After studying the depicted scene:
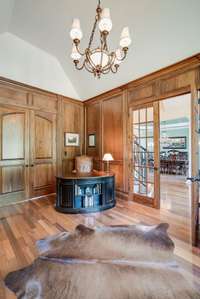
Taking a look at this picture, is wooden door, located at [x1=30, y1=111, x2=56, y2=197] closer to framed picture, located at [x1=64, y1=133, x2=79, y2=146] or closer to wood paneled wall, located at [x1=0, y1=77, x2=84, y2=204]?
wood paneled wall, located at [x1=0, y1=77, x2=84, y2=204]

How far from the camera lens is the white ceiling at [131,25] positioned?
8.38 feet

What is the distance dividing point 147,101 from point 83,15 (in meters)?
2.18

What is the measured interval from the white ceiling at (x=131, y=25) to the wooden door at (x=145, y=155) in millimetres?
990

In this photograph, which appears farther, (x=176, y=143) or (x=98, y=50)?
(x=176, y=143)

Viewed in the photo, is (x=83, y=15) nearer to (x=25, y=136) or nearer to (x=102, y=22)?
(x=102, y=22)

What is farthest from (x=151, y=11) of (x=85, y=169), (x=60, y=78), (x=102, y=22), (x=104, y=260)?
Answer: (x=104, y=260)

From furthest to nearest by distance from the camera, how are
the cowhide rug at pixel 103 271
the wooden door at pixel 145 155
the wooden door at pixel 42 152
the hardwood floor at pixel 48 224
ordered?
the wooden door at pixel 42 152
the wooden door at pixel 145 155
the hardwood floor at pixel 48 224
the cowhide rug at pixel 103 271

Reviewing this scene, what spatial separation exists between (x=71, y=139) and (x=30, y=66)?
2.34m

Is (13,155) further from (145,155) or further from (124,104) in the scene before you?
(145,155)

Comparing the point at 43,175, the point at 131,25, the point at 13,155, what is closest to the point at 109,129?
the point at 43,175

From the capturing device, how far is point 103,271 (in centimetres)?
169

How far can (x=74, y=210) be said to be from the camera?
131 inches

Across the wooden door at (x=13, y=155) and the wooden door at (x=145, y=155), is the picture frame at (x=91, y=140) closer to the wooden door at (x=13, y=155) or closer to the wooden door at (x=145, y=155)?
the wooden door at (x=145, y=155)

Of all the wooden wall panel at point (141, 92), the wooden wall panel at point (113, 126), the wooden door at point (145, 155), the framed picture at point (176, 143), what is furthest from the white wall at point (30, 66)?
the framed picture at point (176, 143)
